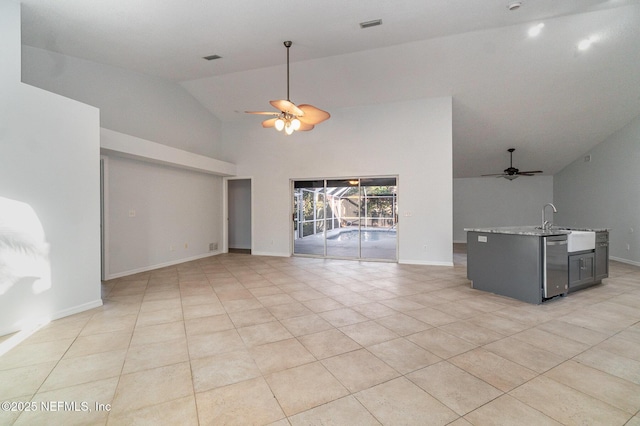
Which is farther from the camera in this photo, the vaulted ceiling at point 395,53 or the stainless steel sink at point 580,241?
the stainless steel sink at point 580,241

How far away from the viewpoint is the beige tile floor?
1762 mm

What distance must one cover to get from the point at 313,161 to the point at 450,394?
6.13 m

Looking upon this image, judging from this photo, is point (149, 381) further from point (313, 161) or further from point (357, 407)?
point (313, 161)

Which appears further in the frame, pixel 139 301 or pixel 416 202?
pixel 416 202

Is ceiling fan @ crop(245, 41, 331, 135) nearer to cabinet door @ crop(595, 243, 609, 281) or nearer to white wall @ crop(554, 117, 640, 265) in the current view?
cabinet door @ crop(595, 243, 609, 281)

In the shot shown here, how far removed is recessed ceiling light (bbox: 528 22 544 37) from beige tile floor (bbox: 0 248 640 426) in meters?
4.28

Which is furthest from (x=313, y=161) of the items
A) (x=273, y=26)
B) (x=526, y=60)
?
(x=526, y=60)

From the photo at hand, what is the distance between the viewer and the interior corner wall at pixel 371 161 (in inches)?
248

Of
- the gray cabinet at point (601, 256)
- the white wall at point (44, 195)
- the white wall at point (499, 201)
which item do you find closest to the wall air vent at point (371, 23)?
the white wall at point (44, 195)

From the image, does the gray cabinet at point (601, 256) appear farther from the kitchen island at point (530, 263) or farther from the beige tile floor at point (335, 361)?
the beige tile floor at point (335, 361)

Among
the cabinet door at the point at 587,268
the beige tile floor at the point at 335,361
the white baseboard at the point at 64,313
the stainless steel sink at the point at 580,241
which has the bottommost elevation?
the beige tile floor at the point at 335,361

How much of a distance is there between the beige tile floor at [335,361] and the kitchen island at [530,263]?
0.74 feet

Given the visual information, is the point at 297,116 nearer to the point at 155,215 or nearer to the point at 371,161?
the point at 371,161

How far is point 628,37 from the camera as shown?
4574 mm
